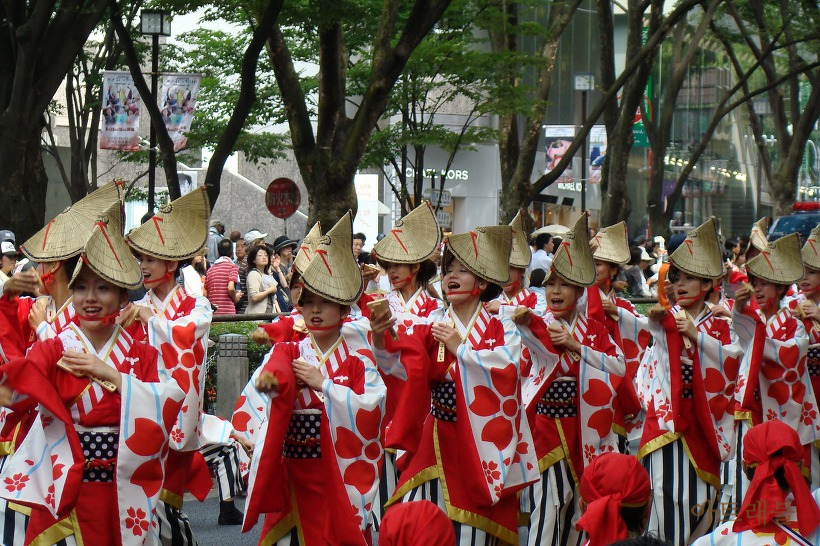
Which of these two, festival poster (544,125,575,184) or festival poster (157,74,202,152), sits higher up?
festival poster (157,74,202,152)

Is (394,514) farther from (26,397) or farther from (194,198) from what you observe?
(194,198)

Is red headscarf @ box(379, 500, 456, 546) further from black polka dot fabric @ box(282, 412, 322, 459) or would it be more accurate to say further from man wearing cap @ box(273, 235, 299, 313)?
man wearing cap @ box(273, 235, 299, 313)

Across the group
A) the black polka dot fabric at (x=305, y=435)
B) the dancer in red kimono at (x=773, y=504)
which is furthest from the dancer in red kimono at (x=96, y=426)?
the dancer in red kimono at (x=773, y=504)

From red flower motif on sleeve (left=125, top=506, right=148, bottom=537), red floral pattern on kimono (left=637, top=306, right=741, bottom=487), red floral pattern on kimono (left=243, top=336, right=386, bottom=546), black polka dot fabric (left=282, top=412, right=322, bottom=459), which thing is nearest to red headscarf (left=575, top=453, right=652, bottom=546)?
red floral pattern on kimono (left=243, top=336, right=386, bottom=546)

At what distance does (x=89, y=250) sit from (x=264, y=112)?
54.9 ft

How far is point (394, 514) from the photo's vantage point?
3809 mm

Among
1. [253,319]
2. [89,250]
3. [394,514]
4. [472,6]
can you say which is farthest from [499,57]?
[394,514]

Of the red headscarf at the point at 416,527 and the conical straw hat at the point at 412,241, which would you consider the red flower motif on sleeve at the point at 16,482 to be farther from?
the conical straw hat at the point at 412,241

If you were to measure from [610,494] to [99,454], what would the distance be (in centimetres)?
202

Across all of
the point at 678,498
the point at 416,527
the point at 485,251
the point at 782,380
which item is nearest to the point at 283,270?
the point at 782,380

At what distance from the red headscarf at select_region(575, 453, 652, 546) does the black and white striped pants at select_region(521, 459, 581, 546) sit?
2.47 meters

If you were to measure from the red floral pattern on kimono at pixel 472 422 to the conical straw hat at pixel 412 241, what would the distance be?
1.85m

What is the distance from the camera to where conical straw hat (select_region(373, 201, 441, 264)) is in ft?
27.5

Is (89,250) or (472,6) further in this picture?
(472,6)
